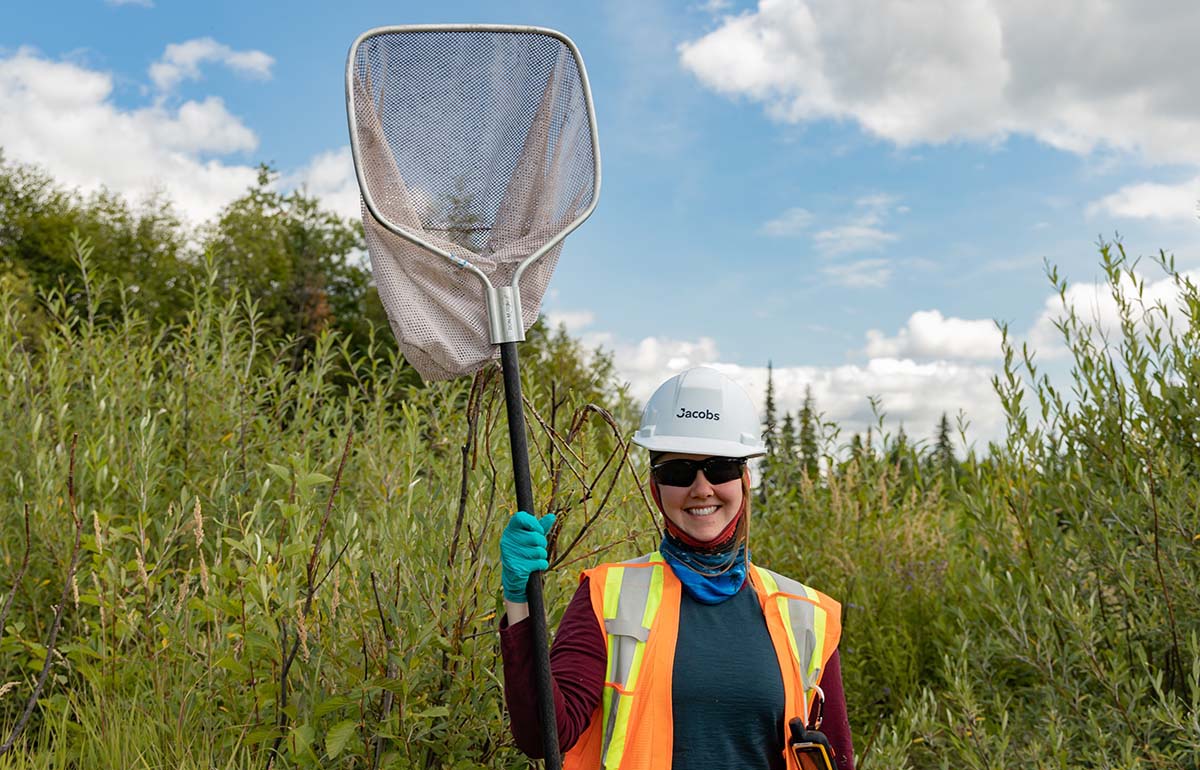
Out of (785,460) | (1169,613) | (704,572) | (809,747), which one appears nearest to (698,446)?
(704,572)

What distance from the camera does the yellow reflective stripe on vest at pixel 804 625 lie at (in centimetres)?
243

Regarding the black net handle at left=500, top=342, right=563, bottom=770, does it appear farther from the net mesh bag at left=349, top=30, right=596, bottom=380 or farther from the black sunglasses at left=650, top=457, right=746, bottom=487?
the black sunglasses at left=650, top=457, right=746, bottom=487

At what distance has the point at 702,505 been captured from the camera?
239 centimetres

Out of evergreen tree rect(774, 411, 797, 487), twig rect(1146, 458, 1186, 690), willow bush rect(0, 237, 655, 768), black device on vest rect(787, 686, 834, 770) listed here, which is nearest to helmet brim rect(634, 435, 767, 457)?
willow bush rect(0, 237, 655, 768)

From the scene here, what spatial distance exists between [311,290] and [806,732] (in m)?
38.9

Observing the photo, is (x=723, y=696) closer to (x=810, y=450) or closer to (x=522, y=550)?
(x=522, y=550)

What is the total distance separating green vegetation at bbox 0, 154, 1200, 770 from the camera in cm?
298

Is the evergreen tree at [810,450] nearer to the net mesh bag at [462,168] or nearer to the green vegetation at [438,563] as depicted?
the green vegetation at [438,563]

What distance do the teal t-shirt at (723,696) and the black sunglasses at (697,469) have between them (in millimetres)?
285

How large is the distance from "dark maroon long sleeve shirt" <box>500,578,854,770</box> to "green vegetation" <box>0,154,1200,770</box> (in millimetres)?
559

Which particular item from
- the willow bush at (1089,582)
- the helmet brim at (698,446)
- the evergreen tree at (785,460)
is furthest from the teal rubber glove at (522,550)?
the evergreen tree at (785,460)

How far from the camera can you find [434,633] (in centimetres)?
282

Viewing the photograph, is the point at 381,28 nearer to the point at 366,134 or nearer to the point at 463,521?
the point at 366,134

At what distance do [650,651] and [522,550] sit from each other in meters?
0.41
